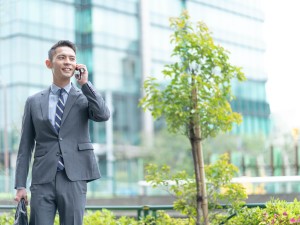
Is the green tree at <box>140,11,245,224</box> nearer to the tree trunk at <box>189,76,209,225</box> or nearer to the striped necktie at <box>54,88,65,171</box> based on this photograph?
the tree trunk at <box>189,76,209,225</box>

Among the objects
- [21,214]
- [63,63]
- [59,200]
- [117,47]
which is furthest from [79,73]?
[117,47]

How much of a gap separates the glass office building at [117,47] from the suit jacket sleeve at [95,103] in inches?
1735

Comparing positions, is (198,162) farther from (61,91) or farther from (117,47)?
(117,47)

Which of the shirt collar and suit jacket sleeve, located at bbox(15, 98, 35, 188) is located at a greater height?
the shirt collar

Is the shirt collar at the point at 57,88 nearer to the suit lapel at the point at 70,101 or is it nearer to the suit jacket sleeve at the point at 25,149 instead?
the suit lapel at the point at 70,101

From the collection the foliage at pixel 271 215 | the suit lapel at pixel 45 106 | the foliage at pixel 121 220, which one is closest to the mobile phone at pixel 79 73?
the suit lapel at pixel 45 106

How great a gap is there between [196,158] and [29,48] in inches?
1935

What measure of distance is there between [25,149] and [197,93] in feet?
9.26

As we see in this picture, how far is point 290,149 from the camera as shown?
63.8 metres

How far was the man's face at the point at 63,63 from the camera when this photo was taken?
5.61 metres

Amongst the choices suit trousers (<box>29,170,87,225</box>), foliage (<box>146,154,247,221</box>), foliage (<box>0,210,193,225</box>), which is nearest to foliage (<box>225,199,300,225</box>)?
foliage (<box>146,154,247,221</box>)

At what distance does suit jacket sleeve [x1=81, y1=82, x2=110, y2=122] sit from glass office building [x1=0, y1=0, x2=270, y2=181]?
44.1 metres

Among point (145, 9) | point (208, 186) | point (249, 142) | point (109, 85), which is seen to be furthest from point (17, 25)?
point (208, 186)

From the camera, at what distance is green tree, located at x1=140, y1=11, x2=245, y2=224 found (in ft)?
26.2
